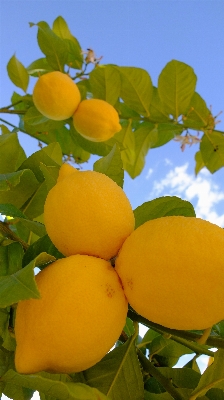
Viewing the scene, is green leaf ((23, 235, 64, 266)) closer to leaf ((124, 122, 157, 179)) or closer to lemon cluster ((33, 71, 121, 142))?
lemon cluster ((33, 71, 121, 142))

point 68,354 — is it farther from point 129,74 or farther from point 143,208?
point 129,74

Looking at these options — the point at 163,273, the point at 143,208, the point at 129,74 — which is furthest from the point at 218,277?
the point at 129,74

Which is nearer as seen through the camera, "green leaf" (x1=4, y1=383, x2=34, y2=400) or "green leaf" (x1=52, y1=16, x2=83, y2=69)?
"green leaf" (x1=4, y1=383, x2=34, y2=400)

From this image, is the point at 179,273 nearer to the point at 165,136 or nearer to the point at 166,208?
the point at 166,208

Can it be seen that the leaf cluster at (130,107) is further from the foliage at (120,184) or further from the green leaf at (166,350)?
the green leaf at (166,350)

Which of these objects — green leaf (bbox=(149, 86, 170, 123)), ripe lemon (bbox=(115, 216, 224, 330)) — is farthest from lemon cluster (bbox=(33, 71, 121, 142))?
ripe lemon (bbox=(115, 216, 224, 330))

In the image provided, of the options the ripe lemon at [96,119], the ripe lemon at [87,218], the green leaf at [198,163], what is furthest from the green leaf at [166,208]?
the green leaf at [198,163]
